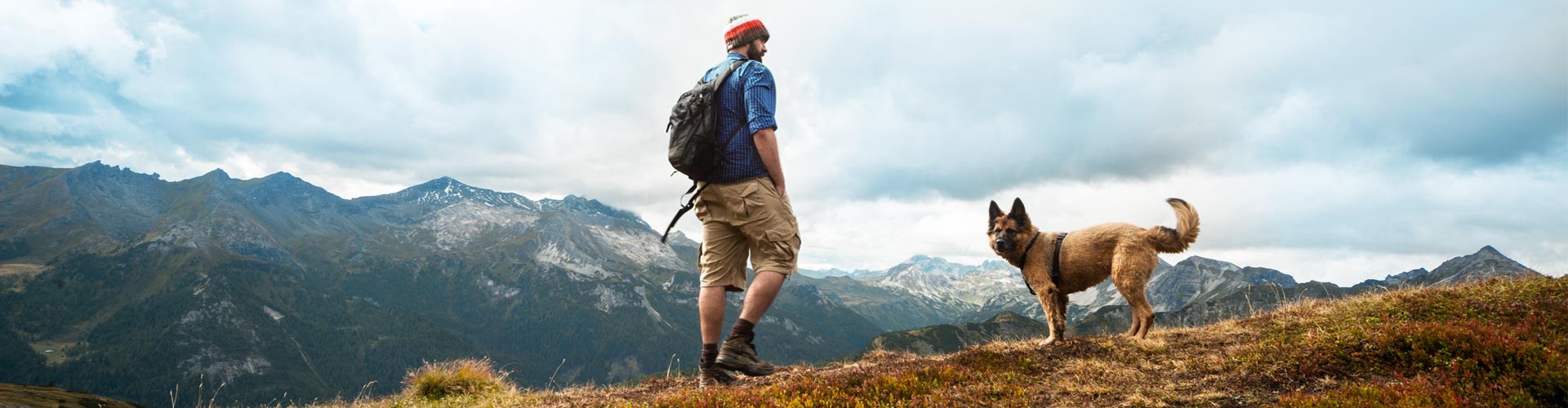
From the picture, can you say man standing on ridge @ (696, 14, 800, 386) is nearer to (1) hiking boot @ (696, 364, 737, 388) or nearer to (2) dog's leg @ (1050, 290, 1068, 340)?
(1) hiking boot @ (696, 364, 737, 388)

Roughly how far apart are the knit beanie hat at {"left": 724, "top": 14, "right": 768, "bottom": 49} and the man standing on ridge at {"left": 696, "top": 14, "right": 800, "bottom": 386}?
0.06 feet

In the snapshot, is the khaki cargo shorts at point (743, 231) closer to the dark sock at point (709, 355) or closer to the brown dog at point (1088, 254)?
the dark sock at point (709, 355)

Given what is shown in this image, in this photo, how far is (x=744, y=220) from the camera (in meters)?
6.06

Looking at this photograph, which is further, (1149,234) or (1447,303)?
(1149,234)

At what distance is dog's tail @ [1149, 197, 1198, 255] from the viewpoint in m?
8.27

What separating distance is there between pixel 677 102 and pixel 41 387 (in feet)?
24.8

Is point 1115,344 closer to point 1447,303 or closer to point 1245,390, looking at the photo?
point 1245,390

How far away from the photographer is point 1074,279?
348 inches

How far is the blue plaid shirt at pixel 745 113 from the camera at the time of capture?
19.6 feet

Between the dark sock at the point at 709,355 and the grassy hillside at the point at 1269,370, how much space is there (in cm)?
39

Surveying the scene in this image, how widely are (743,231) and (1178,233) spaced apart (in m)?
5.89

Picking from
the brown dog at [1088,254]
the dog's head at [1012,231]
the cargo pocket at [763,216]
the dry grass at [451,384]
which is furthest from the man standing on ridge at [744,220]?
the dog's head at [1012,231]

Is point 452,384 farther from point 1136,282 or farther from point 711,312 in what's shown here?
point 1136,282

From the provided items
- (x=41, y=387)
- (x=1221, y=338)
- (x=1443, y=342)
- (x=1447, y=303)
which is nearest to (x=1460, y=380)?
(x=1443, y=342)
